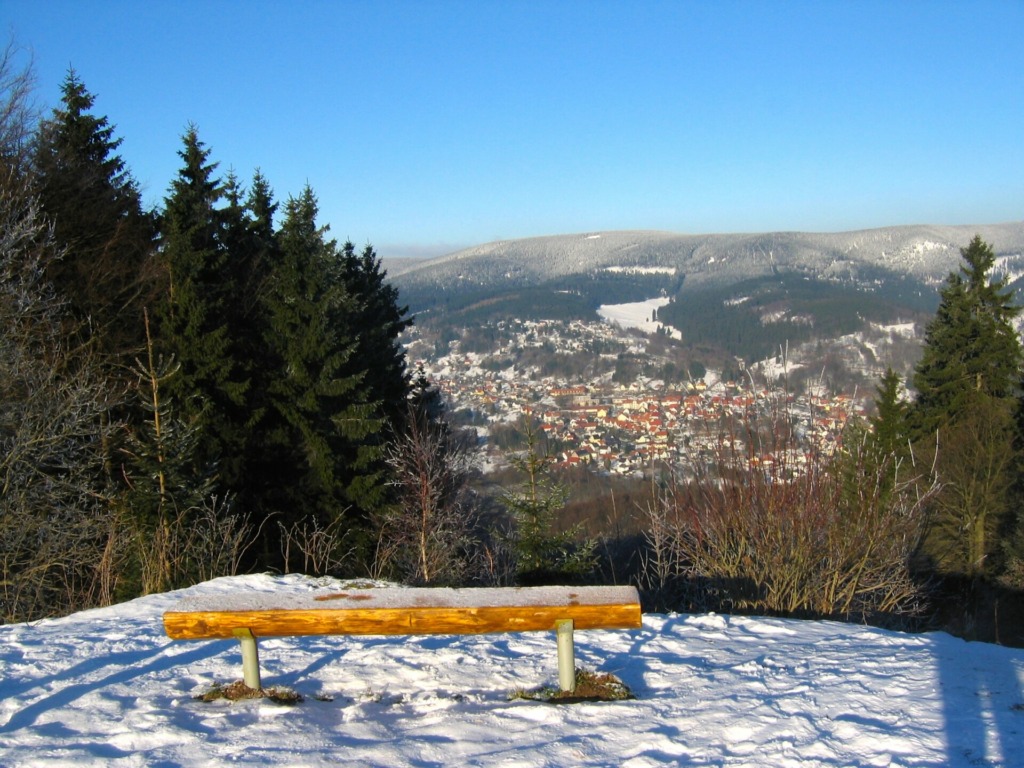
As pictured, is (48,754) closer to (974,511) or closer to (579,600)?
(579,600)

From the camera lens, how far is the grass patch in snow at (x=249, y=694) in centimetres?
412

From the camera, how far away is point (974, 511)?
75.5ft

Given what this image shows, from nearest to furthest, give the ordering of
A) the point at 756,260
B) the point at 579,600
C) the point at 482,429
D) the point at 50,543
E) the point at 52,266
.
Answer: the point at 579,600 → the point at 50,543 → the point at 52,266 → the point at 482,429 → the point at 756,260

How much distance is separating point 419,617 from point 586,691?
0.96 meters

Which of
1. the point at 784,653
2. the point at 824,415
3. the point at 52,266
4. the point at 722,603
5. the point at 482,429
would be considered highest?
the point at 52,266

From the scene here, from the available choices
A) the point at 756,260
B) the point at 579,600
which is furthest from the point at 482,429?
the point at 756,260

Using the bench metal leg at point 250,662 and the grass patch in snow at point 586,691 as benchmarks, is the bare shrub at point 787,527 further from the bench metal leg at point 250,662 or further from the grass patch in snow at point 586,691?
the bench metal leg at point 250,662

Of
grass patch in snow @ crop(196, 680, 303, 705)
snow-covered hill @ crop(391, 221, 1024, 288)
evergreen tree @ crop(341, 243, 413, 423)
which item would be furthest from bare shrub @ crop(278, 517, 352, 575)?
snow-covered hill @ crop(391, 221, 1024, 288)

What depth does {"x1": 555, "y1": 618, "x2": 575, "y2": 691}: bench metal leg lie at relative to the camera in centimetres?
408

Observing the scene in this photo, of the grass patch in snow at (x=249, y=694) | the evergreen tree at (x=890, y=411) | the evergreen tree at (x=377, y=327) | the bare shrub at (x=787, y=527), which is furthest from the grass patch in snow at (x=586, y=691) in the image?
the evergreen tree at (x=890, y=411)

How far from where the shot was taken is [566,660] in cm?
414

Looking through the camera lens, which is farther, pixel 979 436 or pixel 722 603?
pixel 979 436

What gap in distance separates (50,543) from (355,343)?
36.7 feet

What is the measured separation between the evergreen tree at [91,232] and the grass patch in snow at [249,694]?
13.4 metres
